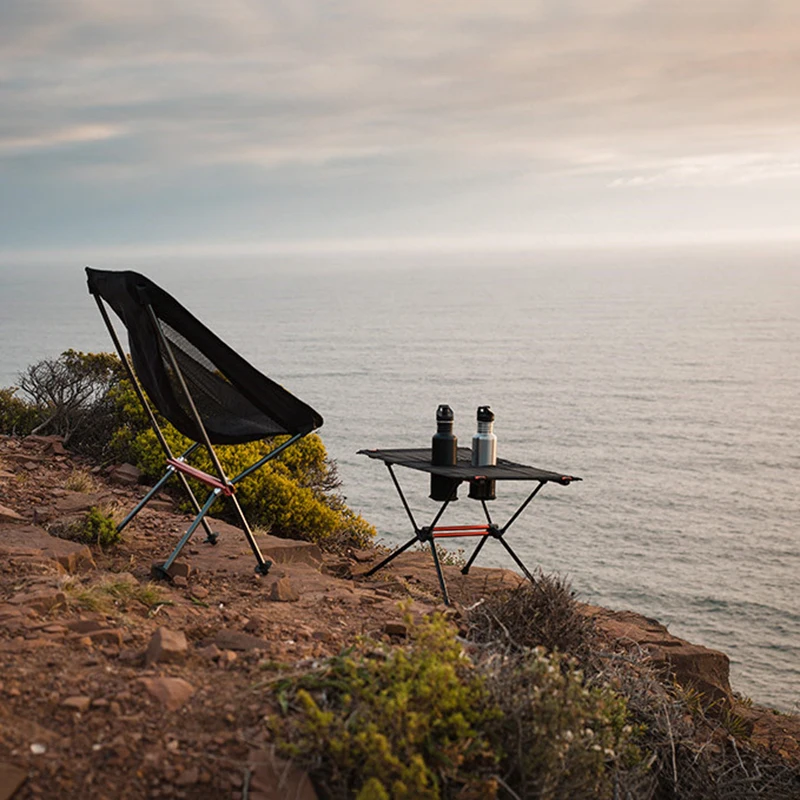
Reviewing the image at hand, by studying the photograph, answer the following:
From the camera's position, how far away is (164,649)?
3.24 m

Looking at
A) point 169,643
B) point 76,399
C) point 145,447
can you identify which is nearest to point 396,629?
point 169,643

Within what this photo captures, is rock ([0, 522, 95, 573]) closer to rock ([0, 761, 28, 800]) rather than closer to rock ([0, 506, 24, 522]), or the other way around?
rock ([0, 506, 24, 522])

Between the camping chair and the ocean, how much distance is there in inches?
287

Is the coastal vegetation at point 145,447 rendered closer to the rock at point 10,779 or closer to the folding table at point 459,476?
the folding table at point 459,476

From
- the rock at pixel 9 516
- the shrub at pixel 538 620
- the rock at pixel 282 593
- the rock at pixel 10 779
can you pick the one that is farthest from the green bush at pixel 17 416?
the rock at pixel 10 779

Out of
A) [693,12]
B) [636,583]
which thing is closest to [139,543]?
[636,583]

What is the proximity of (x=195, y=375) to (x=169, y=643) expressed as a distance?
2155 millimetres

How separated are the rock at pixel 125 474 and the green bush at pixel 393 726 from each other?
4.60 meters

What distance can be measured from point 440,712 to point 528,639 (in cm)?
137

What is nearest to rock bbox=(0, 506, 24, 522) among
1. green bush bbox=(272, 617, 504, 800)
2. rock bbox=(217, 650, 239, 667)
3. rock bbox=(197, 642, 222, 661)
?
rock bbox=(197, 642, 222, 661)

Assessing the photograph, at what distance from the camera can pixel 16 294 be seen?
350 feet

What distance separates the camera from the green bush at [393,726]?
2.58 m

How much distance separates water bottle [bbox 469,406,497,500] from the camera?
5.21m

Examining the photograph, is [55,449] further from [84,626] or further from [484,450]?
[84,626]
